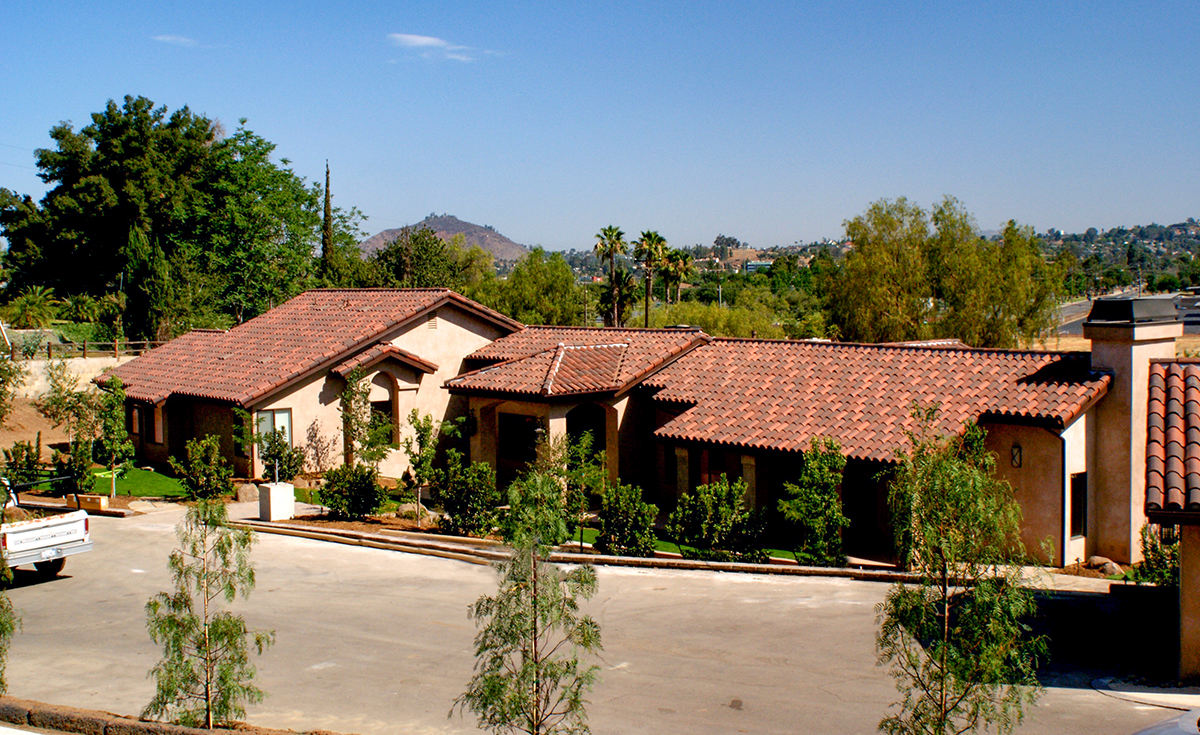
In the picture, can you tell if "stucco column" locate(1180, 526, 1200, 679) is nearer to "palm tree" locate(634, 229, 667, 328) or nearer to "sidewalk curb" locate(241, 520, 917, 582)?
"sidewalk curb" locate(241, 520, 917, 582)

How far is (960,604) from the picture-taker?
26.1 feet

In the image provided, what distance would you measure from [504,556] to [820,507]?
6.27 meters

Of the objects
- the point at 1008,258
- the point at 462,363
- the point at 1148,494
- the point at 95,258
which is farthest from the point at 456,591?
the point at 95,258

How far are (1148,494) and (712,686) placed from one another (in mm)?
6273

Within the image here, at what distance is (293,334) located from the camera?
1195 inches

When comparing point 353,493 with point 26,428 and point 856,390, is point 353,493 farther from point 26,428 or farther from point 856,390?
point 26,428

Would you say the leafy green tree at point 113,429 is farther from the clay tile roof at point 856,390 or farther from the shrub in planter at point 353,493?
the clay tile roof at point 856,390

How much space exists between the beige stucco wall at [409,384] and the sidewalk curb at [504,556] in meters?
5.87

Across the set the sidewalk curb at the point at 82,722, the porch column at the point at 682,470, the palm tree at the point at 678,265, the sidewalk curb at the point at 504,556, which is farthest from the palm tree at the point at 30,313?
A: the sidewalk curb at the point at 82,722

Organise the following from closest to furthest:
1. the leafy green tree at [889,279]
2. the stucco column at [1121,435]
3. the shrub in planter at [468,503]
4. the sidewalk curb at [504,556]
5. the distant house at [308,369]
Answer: the sidewalk curb at [504,556]
the stucco column at [1121,435]
the shrub in planter at [468,503]
the distant house at [308,369]
the leafy green tree at [889,279]

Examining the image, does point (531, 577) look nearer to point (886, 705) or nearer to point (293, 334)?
point (886, 705)

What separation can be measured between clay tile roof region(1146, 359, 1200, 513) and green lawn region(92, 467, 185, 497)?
23.2 meters

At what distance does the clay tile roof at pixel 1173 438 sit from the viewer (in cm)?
1202

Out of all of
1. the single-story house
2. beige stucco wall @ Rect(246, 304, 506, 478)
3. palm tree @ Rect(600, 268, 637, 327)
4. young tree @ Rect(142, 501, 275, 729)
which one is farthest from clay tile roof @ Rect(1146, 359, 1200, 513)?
palm tree @ Rect(600, 268, 637, 327)
